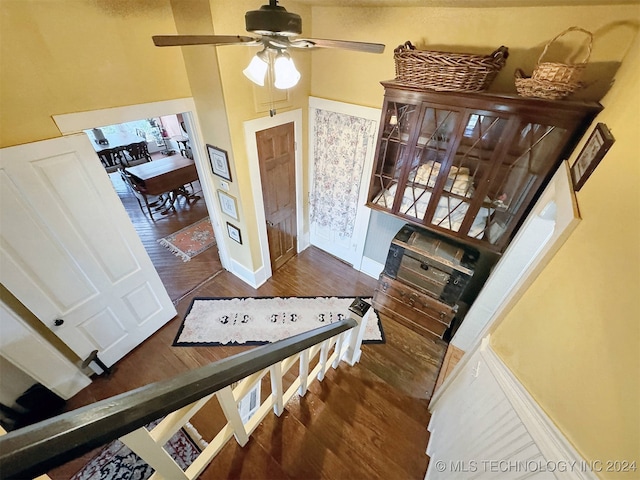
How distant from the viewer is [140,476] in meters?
1.79

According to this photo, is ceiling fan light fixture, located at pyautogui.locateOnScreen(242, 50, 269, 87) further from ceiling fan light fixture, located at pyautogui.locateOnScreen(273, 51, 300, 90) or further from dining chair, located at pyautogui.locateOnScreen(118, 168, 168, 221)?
dining chair, located at pyautogui.locateOnScreen(118, 168, 168, 221)

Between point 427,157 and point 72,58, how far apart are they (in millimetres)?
2497

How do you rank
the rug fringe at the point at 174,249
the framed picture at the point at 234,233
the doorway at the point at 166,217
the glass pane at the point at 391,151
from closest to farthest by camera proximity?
the glass pane at the point at 391,151 → the framed picture at the point at 234,233 → the doorway at the point at 166,217 → the rug fringe at the point at 174,249

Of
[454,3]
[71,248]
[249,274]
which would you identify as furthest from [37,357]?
[454,3]

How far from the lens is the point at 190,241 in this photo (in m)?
4.16

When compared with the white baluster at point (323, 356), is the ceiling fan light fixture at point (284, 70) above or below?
above

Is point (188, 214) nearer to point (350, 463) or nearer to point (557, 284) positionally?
point (350, 463)

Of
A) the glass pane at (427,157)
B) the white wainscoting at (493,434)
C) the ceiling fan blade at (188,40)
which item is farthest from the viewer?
the glass pane at (427,157)

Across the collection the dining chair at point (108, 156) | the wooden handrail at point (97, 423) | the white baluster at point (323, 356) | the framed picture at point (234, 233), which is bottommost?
the dining chair at point (108, 156)

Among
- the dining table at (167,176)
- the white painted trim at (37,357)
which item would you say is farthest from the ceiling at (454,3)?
the dining table at (167,176)

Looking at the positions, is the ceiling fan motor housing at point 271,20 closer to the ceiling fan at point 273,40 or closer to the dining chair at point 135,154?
the ceiling fan at point 273,40

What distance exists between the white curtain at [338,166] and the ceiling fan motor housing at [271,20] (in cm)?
162

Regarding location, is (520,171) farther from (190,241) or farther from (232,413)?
(190,241)

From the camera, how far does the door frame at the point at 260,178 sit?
2.46 meters
